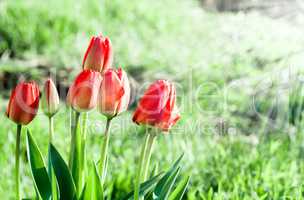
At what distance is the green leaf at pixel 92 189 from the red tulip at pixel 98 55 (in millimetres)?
244

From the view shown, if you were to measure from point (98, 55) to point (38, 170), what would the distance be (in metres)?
0.31

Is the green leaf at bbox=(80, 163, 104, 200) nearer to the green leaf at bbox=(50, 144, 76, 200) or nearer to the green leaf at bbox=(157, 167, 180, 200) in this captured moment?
the green leaf at bbox=(50, 144, 76, 200)

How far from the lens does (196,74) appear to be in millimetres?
4320

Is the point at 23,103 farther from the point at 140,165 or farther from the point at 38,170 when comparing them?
the point at 140,165

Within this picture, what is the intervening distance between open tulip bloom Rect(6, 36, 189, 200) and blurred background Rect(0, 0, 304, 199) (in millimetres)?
645

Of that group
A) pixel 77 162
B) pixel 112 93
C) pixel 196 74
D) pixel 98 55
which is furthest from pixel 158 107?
pixel 196 74

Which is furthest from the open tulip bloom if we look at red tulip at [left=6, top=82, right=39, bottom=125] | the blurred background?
the blurred background

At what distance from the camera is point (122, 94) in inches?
53.4

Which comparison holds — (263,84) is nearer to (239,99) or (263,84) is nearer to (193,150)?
(239,99)

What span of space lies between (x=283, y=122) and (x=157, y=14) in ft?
8.13

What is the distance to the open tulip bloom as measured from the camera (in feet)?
4.45

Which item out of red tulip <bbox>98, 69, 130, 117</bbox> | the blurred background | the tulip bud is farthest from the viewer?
the blurred background

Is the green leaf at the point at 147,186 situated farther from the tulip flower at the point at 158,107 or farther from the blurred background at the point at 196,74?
the blurred background at the point at 196,74

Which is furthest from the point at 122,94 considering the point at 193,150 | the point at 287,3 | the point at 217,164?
the point at 287,3
